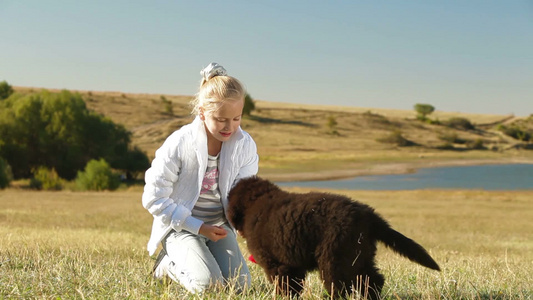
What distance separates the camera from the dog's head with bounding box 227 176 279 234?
4.58m

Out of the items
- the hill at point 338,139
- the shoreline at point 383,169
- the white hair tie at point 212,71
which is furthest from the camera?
the hill at point 338,139

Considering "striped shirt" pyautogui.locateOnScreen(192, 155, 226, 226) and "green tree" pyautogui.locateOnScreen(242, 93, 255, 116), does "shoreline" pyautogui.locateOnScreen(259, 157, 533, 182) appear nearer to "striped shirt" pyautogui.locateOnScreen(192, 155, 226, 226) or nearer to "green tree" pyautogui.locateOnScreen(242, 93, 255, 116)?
"green tree" pyautogui.locateOnScreen(242, 93, 255, 116)

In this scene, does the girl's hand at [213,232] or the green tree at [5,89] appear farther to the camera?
the green tree at [5,89]

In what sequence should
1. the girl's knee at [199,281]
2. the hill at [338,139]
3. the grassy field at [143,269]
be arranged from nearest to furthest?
the grassy field at [143,269] → the girl's knee at [199,281] → the hill at [338,139]

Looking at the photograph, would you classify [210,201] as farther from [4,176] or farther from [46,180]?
[46,180]

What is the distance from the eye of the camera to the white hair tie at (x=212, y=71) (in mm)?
5133

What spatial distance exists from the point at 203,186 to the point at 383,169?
2098 inches

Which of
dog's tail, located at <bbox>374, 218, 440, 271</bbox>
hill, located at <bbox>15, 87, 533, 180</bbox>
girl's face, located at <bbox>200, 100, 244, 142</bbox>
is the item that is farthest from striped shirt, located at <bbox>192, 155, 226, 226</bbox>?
hill, located at <bbox>15, 87, 533, 180</bbox>

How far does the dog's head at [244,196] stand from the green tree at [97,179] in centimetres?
3615

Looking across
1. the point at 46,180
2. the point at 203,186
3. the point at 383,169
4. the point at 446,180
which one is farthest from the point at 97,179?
the point at 203,186

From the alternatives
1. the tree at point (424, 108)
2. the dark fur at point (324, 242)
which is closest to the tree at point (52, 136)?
the dark fur at point (324, 242)

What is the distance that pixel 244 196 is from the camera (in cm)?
463

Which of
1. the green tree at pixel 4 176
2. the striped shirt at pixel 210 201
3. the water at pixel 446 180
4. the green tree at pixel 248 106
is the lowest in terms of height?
the green tree at pixel 4 176

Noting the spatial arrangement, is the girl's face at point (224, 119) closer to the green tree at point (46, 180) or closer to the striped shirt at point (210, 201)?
the striped shirt at point (210, 201)
